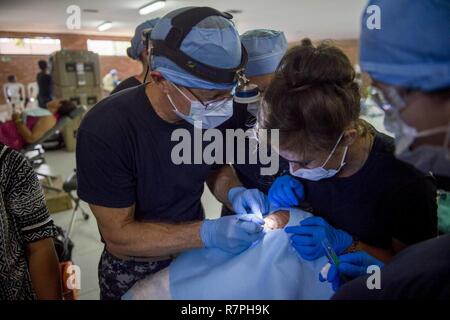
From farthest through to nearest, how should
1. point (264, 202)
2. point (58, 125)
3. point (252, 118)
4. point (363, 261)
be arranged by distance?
1. point (58, 125)
2. point (252, 118)
3. point (264, 202)
4. point (363, 261)

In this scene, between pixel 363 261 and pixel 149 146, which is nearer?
pixel 363 261

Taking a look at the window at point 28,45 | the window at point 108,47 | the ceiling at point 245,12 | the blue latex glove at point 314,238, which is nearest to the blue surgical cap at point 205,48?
the blue latex glove at point 314,238

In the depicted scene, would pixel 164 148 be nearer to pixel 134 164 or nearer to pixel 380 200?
pixel 134 164

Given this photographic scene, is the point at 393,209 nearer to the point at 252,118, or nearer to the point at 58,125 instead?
A: the point at 252,118

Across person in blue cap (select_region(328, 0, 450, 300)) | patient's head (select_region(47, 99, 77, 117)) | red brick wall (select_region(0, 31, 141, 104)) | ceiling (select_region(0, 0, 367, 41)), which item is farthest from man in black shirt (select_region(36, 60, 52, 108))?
person in blue cap (select_region(328, 0, 450, 300))

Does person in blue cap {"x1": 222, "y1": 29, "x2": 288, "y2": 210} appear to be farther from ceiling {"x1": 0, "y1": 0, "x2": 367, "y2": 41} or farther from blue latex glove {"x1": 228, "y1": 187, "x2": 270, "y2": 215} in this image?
ceiling {"x1": 0, "y1": 0, "x2": 367, "y2": 41}

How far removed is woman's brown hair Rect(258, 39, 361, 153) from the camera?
845 mm

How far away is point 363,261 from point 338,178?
260mm

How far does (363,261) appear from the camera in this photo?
0.81 meters

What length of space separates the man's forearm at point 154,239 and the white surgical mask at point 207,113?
31 centimetres

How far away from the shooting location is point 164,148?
102cm

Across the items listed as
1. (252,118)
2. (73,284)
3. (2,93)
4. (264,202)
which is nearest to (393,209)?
(264,202)

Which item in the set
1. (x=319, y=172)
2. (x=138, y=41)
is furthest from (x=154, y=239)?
(x=138, y=41)

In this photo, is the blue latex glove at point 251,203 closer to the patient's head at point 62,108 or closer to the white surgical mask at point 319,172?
the white surgical mask at point 319,172
